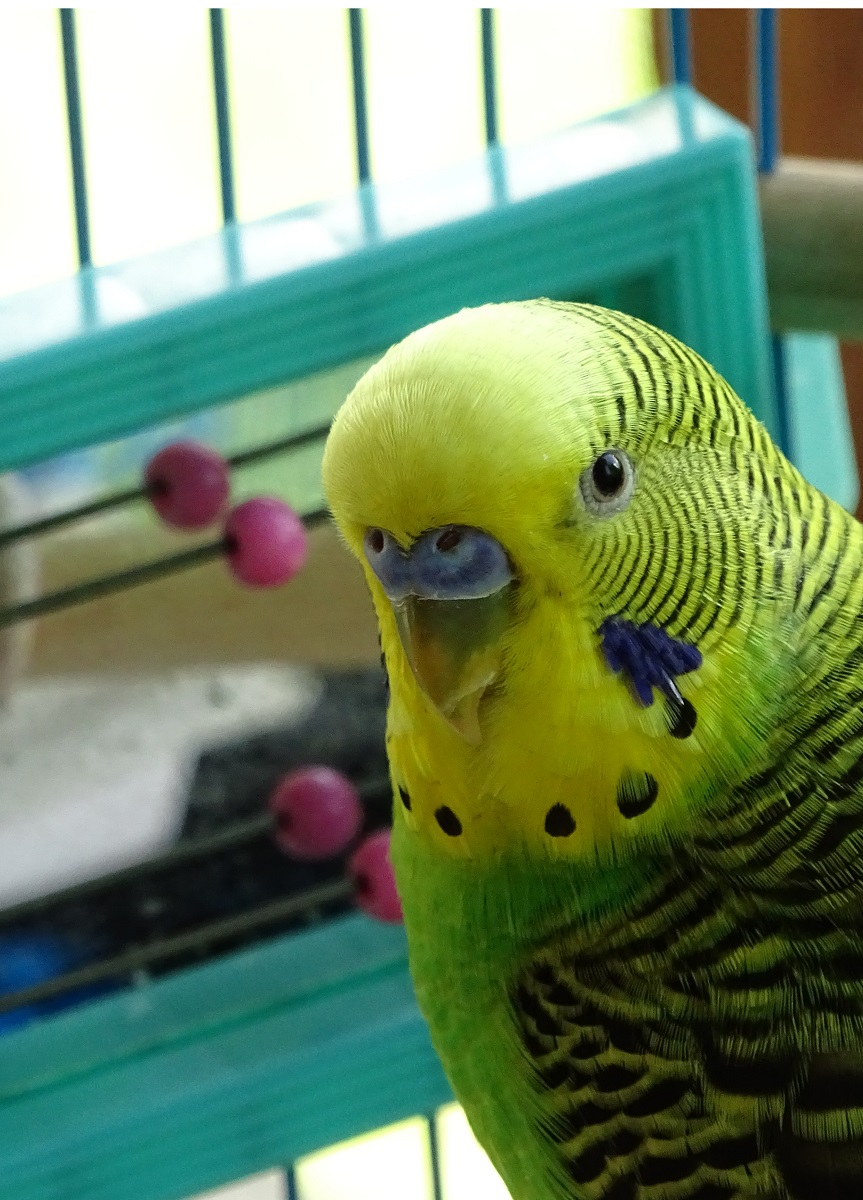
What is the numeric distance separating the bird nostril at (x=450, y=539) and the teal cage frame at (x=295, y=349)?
0.90 feet

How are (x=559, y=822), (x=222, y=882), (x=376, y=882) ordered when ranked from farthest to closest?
(x=222, y=882) < (x=376, y=882) < (x=559, y=822)

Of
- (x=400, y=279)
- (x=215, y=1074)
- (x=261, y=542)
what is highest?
(x=400, y=279)

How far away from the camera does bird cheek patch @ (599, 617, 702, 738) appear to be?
60cm

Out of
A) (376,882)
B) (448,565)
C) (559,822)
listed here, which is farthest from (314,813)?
(448,565)

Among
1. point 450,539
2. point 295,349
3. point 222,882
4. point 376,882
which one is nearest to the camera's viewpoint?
point 450,539

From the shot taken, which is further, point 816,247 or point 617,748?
point 816,247

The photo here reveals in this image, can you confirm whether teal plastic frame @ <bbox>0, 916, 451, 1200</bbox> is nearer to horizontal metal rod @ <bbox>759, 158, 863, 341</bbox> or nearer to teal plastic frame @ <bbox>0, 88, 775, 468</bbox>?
teal plastic frame @ <bbox>0, 88, 775, 468</bbox>

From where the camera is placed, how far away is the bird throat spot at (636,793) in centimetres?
64

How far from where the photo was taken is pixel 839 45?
1.70m

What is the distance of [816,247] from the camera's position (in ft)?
3.09

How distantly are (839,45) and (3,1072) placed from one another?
151cm

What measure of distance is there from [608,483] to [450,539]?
0.24ft

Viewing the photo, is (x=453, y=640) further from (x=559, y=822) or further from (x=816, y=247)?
(x=816, y=247)

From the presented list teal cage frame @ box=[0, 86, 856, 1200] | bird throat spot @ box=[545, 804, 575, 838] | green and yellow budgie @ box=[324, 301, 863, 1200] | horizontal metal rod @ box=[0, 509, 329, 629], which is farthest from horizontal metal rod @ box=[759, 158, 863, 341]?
bird throat spot @ box=[545, 804, 575, 838]
